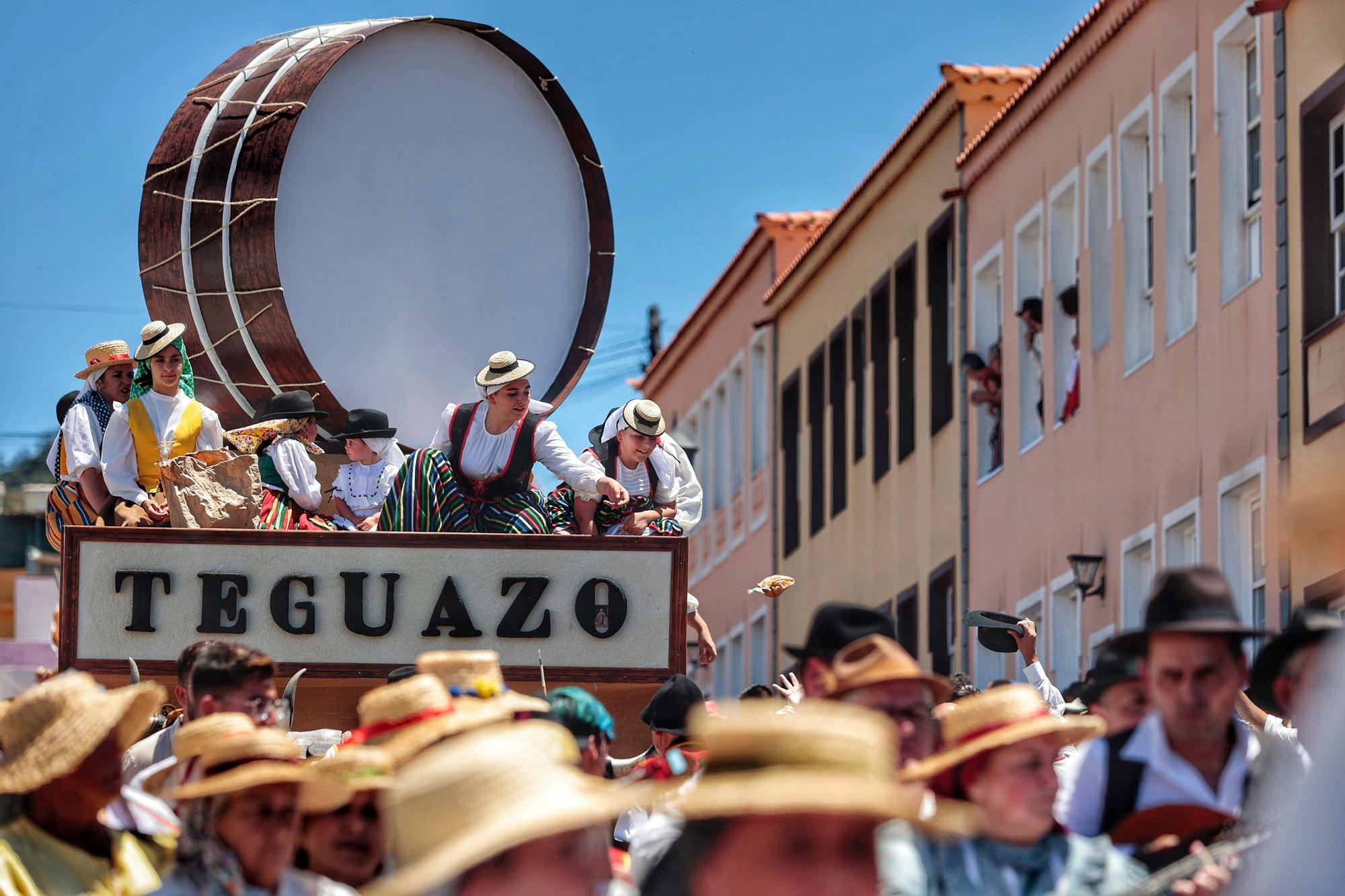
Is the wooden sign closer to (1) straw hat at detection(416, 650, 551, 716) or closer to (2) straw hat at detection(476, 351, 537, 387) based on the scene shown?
(2) straw hat at detection(476, 351, 537, 387)

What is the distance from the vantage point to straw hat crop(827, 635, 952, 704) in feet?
20.0

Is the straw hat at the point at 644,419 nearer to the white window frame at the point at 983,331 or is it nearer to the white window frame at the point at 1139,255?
the white window frame at the point at 1139,255

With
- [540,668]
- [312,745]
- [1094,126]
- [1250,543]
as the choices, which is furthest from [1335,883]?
[1094,126]

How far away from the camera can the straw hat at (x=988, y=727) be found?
18.0 ft

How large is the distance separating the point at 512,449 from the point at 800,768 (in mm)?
7896

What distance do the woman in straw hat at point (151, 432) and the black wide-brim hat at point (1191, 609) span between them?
6.59 metres

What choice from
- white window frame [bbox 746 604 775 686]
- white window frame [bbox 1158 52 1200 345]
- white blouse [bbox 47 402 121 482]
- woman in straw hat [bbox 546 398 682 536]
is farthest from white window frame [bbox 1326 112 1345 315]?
white window frame [bbox 746 604 775 686]

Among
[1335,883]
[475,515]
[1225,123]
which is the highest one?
[1225,123]

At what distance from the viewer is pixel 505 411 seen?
1173cm

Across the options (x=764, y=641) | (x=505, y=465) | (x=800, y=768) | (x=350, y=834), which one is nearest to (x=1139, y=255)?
(x=505, y=465)

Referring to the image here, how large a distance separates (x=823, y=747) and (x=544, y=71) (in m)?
10.6

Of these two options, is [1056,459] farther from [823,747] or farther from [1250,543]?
[823,747]

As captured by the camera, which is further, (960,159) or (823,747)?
(960,159)

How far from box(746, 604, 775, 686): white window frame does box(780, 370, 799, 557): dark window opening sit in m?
1.63
